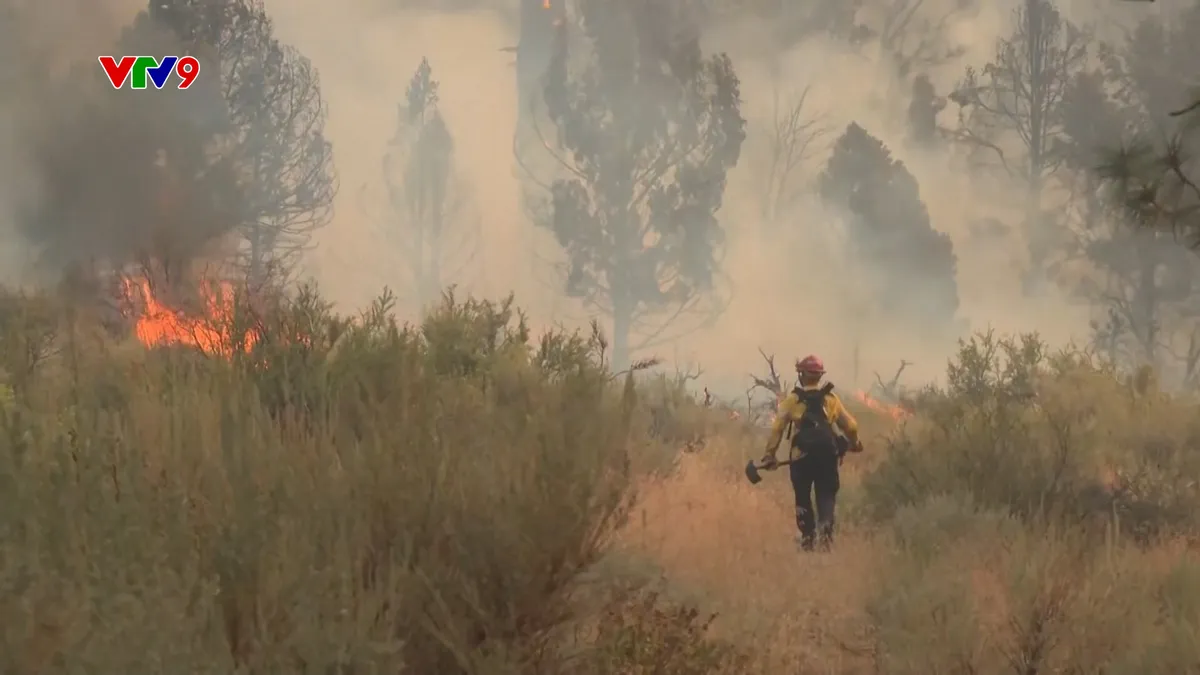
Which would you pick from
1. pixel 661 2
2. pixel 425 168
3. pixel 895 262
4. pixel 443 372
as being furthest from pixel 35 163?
pixel 895 262

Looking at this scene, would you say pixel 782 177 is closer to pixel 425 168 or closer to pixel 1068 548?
pixel 425 168

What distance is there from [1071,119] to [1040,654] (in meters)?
10.6

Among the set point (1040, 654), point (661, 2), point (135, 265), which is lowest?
point (1040, 654)

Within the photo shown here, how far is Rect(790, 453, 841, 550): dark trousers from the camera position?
13.3ft

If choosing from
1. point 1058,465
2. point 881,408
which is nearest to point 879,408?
point 881,408

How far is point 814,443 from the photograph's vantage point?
4.12 meters

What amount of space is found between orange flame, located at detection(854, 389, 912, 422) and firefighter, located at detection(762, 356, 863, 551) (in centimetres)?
350

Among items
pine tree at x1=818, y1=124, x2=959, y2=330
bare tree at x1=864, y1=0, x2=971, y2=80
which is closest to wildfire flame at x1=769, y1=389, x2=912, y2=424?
pine tree at x1=818, y1=124, x2=959, y2=330

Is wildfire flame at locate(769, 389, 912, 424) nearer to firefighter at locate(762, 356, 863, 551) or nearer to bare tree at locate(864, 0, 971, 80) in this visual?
firefighter at locate(762, 356, 863, 551)

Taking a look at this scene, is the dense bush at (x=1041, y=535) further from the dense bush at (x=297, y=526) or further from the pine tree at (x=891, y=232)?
the pine tree at (x=891, y=232)

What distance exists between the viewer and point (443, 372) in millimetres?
4781

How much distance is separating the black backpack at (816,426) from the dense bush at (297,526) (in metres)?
1.75

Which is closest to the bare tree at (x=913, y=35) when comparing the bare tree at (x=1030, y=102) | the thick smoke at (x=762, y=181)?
the thick smoke at (x=762, y=181)

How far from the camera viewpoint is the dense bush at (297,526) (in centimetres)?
155
